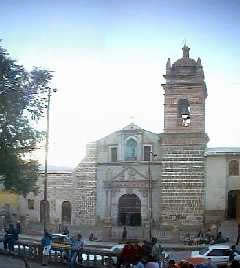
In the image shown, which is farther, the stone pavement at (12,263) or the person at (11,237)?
the person at (11,237)

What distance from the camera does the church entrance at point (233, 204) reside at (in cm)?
3744

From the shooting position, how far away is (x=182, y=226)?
1473 inches

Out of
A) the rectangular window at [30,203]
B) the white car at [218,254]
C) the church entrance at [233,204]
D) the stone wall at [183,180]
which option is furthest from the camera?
the rectangular window at [30,203]

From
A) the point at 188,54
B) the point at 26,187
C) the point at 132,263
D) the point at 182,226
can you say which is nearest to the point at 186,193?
the point at 182,226

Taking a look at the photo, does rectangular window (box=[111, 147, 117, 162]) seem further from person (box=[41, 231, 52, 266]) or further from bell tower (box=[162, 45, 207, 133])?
person (box=[41, 231, 52, 266])

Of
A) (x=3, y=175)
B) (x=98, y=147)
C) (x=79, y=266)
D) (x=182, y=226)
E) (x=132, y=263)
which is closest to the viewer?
(x=132, y=263)

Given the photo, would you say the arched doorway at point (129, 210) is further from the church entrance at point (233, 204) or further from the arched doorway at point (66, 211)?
the church entrance at point (233, 204)

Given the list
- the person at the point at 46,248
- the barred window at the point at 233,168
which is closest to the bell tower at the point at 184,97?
the barred window at the point at 233,168

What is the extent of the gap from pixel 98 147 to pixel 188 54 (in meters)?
8.79

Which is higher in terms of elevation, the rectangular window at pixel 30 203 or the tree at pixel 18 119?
the tree at pixel 18 119

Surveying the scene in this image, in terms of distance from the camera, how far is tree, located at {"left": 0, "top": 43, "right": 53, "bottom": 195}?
18.7 meters

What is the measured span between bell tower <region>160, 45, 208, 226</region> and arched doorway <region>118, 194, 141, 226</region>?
2148mm

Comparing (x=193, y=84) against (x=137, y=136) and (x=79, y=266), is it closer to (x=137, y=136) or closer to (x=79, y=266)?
(x=137, y=136)

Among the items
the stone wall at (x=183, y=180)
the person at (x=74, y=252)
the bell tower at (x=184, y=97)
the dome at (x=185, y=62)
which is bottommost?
the person at (x=74, y=252)
